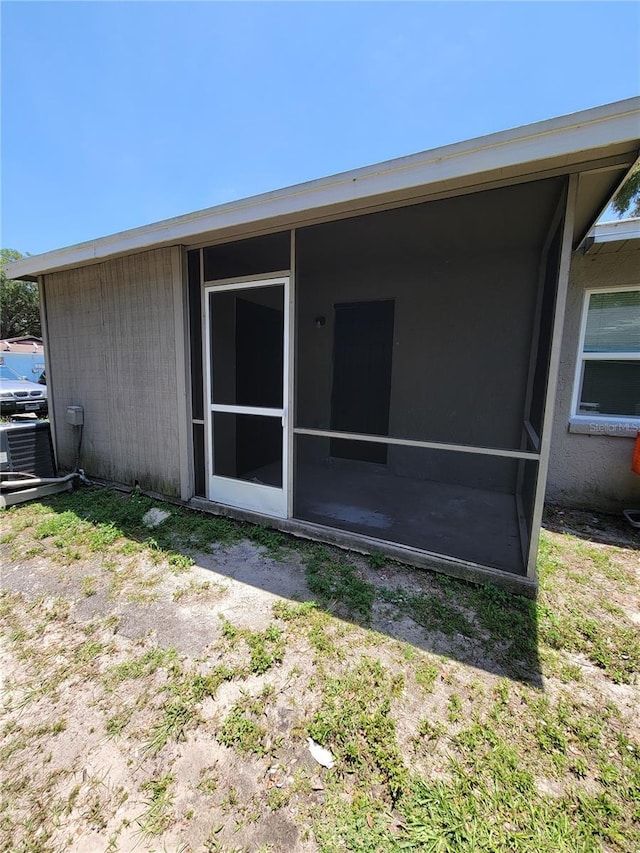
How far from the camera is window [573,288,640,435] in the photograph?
3.86m

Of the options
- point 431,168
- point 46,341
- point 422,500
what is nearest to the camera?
point 431,168

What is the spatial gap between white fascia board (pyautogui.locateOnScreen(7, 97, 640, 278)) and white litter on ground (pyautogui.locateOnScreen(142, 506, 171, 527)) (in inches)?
101

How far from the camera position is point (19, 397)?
942 cm

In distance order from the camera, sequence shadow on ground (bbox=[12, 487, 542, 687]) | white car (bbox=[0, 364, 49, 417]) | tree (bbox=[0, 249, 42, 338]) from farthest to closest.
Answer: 1. tree (bbox=[0, 249, 42, 338])
2. white car (bbox=[0, 364, 49, 417])
3. shadow on ground (bbox=[12, 487, 542, 687])

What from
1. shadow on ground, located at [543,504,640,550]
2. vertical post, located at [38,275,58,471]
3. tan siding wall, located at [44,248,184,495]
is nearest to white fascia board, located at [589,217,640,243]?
shadow on ground, located at [543,504,640,550]

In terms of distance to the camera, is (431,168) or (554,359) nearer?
(431,168)

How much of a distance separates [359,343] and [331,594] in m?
3.64

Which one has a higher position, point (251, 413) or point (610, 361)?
point (610, 361)

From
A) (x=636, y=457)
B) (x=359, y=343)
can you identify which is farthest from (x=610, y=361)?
(x=359, y=343)

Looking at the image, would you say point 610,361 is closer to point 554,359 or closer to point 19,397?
point 554,359

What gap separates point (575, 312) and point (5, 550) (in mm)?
5896

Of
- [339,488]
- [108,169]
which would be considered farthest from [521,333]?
[108,169]

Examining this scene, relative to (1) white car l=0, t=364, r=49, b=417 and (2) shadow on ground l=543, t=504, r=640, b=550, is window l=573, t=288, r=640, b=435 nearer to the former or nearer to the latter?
(2) shadow on ground l=543, t=504, r=640, b=550

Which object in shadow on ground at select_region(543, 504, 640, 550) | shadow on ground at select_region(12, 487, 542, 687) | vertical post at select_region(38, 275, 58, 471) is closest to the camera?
shadow on ground at select_region(12, 487, 542, 687)
